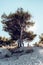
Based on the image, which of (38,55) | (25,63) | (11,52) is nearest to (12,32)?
(11,52)

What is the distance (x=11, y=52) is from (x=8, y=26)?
8.42 metres

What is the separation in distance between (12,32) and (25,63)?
17.7 meters

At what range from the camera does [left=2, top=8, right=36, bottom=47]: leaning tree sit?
153ft

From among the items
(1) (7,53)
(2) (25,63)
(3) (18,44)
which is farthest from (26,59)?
(3) (18,44)

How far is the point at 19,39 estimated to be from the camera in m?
47.1

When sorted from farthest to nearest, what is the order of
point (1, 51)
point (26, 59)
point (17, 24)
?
point (17, 24) → point (1, 51) → point (26, 59)

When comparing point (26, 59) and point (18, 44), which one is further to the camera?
point (18, 44)

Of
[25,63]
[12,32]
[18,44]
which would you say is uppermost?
[12,32]

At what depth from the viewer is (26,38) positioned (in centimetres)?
4803

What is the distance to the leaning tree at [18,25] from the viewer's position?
4650 centimetres

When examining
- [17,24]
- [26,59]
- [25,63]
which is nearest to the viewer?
[25,63]

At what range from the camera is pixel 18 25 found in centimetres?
4681

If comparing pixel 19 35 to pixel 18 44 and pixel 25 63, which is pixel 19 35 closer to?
pixel 18 44

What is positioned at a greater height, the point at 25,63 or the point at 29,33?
the point at 29,33
